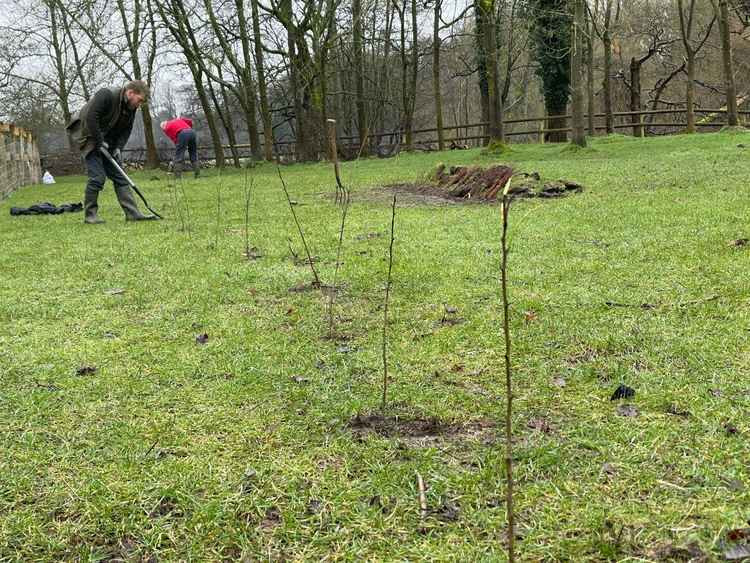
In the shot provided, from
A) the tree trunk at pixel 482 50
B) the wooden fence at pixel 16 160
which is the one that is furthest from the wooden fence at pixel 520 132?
the wooden fence at pixel 16 160

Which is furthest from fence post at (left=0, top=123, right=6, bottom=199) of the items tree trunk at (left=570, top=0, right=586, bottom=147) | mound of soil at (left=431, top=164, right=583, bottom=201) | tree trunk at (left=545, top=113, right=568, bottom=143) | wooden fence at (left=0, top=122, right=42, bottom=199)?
tree trunk at (left=545, top=113, right=568, bottom=143)

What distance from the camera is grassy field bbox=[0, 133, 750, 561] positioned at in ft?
5.89

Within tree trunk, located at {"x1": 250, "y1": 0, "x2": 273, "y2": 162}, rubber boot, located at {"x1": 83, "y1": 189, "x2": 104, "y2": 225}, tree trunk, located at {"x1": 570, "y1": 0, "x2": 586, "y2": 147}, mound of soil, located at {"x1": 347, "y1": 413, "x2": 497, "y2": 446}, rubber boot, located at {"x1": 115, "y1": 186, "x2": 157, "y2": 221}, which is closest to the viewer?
mound of soil, located at {"x1": 347, "y1": 413, "x2": 497, "y2": 446}

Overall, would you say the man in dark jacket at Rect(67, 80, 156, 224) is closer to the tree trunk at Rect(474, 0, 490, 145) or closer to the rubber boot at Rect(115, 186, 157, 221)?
the rubber boot at Rect(115, 186, 157, 221)

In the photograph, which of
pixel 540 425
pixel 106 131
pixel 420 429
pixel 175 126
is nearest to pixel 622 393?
pixel 540 425

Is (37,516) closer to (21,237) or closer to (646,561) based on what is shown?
(646,561)

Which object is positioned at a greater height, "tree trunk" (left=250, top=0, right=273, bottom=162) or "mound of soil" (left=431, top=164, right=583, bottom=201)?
"tree trunk" (left=250, top=0, right=273, bottom=162)

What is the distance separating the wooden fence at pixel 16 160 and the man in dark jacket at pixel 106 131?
762 cm

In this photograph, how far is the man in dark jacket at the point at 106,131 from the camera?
7.95 meters

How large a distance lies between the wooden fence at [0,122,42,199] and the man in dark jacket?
7.62 meters

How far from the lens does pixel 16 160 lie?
60.6 ft

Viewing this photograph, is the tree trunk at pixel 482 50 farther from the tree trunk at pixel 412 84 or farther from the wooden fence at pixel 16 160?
the wooden fence at pixel 16 160

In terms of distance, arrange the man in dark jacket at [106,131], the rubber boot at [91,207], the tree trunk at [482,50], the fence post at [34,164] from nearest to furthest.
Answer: the man in dark jacket at [106,131]
the rubber boot at [91,207]
the tree trunk at [482,50]
the fence post at [34,164]

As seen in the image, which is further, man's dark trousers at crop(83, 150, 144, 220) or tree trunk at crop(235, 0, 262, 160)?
tree trunk at crop(235, 0, 262, 160)
